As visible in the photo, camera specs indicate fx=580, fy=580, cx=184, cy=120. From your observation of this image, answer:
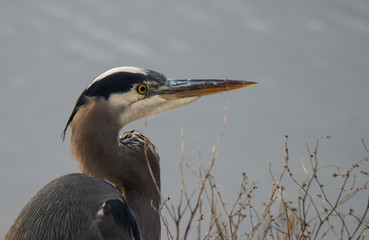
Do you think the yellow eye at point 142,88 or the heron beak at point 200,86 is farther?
the heron beak at point 200,86

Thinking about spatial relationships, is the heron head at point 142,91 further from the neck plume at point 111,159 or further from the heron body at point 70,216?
the heron body at point 70,216

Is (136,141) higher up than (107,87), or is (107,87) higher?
(107,87)

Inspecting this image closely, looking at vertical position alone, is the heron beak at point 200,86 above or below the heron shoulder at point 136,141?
above

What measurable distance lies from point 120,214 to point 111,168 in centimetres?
56

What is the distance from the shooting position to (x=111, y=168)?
3.88m

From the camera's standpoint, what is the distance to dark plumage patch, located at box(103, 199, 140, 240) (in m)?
3.30

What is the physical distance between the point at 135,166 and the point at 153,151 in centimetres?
23

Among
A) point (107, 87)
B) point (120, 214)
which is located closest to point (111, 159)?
point (107, 87)

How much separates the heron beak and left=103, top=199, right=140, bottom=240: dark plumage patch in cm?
121

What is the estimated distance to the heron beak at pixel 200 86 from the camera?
4.43 meters

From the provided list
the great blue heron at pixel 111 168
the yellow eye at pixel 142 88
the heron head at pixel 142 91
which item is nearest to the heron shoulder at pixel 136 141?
the great blue heron at pixel 111 168

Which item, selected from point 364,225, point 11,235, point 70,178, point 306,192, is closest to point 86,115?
point 70,178

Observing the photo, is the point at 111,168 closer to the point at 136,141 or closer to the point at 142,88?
the point at 136,141

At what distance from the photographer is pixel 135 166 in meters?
3.94
